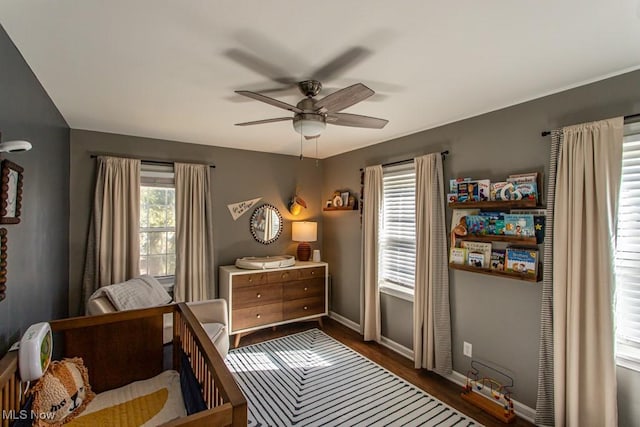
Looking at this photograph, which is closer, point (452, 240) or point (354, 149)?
point (452, 240)

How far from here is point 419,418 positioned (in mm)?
2260

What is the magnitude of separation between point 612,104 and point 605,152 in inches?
12.5

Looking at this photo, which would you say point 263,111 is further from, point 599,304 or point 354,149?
point 599,304

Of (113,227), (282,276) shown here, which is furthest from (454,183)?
(113,227)

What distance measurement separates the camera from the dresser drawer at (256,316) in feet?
11.4

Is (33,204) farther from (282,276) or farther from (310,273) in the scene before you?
(310,273)

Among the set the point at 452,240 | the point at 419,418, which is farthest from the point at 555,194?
the point at 419,418

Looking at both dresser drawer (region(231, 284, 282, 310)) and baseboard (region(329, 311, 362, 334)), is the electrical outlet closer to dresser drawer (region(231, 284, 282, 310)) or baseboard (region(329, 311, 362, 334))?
baseboard (region(329, 311, 362, 334))

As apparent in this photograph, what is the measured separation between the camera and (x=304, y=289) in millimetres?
3941

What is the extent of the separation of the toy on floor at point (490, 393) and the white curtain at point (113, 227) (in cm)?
333

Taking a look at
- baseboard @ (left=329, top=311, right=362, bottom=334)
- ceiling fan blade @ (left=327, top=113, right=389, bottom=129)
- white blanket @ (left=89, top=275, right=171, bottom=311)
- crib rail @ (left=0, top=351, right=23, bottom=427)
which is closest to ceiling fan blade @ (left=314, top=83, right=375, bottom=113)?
ceiling fan blade @ (left=327, top=113, right=389, bottom=129)

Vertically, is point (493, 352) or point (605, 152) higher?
point (605, 152)

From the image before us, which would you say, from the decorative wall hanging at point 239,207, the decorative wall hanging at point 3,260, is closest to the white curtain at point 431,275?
the decorative wall hanging at point 239,207

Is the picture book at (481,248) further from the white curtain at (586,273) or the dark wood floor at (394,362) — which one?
the dark wood floor at (394,362)
